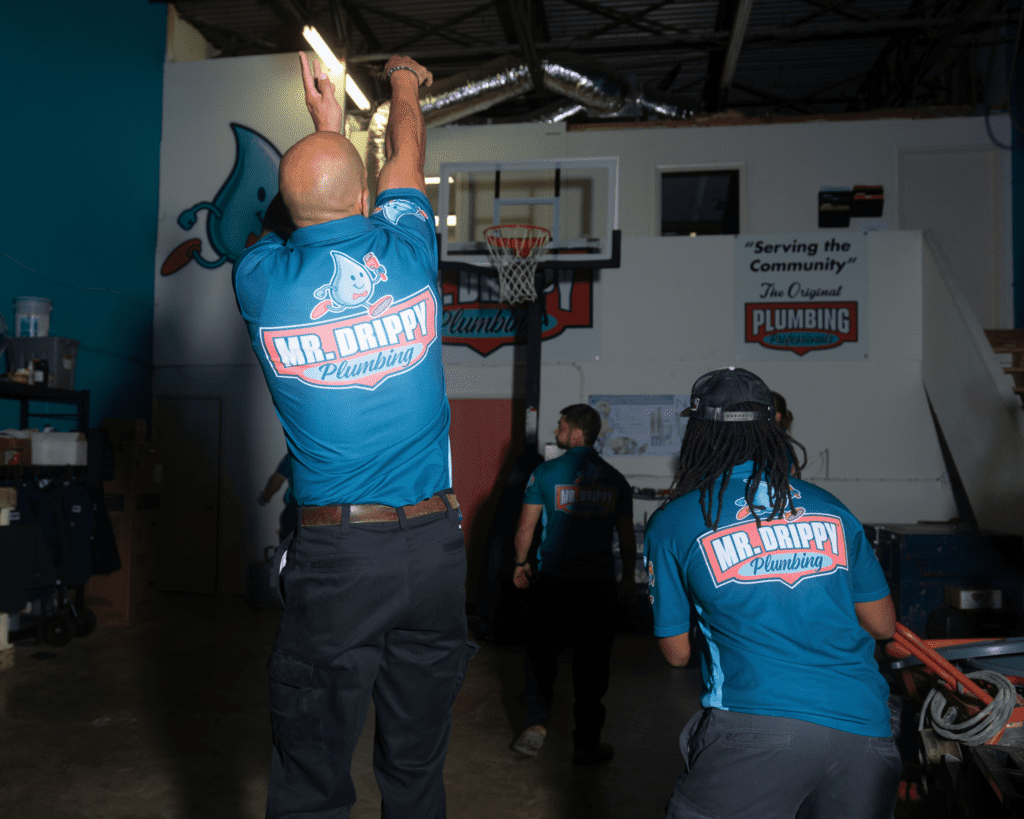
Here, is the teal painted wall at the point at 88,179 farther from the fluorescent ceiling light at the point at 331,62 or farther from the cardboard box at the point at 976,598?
the cardboard box at the point at 976,598

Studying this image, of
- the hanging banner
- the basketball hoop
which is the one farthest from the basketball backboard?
the hanging banner

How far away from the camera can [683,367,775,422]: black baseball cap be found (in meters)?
1.71

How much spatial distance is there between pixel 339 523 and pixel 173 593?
7164 millimetres

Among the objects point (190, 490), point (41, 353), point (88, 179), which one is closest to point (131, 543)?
point (190, 490)

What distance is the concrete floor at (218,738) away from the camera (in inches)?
123

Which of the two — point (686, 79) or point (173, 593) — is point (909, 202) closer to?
point (686, 79)

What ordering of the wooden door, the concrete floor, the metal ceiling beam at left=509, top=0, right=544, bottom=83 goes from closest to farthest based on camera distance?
the concrete floor
the metal ceiling beam at left=509, top=0, right=544, bottom=83
the wooden door

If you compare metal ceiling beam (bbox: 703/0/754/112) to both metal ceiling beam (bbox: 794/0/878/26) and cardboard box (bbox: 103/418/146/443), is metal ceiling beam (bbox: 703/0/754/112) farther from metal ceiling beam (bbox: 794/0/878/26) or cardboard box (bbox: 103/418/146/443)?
cardboard box (bbox: 103/418/146/443)

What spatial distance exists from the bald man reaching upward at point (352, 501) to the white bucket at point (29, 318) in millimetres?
5391

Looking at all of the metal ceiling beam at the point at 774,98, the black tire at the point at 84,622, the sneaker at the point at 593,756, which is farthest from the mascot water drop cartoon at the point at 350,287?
the metal ceiling beam at the point at 774,98

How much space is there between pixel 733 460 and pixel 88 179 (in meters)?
7.30

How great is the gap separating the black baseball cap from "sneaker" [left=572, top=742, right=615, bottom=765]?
2.38 meters

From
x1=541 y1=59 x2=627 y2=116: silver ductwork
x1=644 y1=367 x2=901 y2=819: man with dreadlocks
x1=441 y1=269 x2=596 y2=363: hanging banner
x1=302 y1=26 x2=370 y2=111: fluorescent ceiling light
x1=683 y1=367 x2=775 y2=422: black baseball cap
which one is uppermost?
x1=541 y1=59 x2=627 y2=116: silver ductwork

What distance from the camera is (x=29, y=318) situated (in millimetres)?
5906
